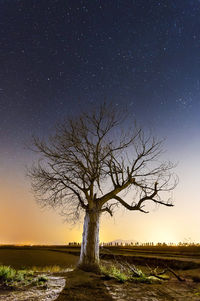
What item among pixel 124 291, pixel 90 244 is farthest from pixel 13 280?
pixel 90 244

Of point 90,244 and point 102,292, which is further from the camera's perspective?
point 90,244

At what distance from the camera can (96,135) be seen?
43.1ft

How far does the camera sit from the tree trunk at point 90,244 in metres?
11.1

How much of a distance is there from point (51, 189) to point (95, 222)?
283 cm

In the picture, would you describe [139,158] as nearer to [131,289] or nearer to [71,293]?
[131,289]

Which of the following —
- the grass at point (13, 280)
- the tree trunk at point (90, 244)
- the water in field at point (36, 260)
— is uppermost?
the tree trunk at point (90, 244)

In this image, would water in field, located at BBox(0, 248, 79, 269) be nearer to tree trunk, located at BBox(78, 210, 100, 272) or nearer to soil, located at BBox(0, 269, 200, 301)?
tree trunk, located at BBox(78, 210, 100, 272)

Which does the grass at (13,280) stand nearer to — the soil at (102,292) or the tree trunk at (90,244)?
the soil at (102,292)

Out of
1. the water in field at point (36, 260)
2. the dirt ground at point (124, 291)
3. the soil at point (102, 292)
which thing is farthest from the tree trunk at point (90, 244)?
the water in field at point (36, 260)

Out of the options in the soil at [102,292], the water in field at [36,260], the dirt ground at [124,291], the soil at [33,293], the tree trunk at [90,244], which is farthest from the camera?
the water in field at [36,260]

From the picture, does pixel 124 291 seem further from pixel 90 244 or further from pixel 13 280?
pixel 90 244

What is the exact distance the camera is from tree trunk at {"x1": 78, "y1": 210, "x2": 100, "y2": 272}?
36.6 feet

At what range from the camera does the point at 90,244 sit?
1151 cm

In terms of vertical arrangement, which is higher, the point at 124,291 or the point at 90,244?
the point at 90,244
